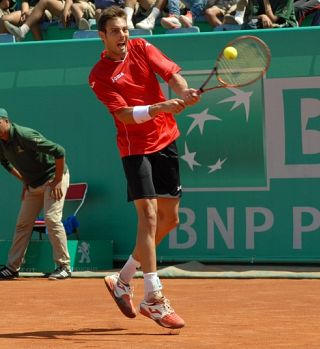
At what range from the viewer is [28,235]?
10469 millimetres

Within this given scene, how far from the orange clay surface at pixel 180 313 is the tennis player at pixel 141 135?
13.0 inches

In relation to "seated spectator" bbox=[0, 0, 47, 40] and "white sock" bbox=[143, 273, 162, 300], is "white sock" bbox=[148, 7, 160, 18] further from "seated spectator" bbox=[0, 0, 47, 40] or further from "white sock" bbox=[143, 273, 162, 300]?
"white sock" bbox=[143, 273, 162, 300]

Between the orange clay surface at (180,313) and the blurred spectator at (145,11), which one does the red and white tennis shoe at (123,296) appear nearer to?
the orange clay surface at (180,313)

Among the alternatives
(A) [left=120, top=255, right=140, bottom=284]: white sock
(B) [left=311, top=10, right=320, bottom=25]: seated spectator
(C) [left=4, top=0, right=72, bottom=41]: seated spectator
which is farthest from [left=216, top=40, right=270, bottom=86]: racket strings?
(C) [left=4, top=0, right=72, bottom=41]: seated spectator

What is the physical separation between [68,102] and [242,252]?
2.63 meters

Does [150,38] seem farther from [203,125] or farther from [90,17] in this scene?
[90,17]

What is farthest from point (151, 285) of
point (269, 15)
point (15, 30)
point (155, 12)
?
point (15, 30)

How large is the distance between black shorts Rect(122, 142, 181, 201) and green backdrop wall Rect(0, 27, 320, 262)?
4273mm

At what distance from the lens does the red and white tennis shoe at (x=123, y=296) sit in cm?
640

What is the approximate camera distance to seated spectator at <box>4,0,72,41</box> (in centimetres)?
1266

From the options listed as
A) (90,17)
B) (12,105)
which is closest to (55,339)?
(12,105)

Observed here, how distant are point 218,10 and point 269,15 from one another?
3.19 feet

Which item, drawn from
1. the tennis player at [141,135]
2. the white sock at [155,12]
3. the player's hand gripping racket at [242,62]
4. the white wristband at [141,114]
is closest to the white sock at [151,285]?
the tennis player at [141,135]

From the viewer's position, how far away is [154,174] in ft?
21.0
